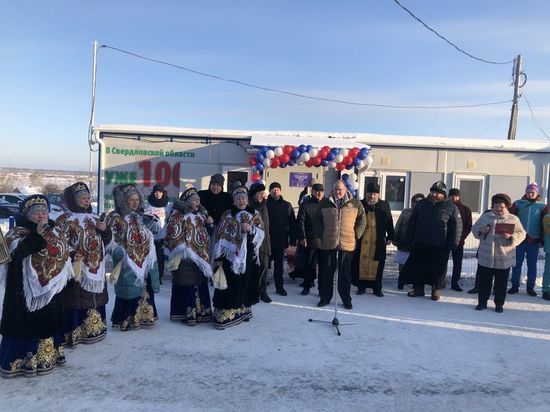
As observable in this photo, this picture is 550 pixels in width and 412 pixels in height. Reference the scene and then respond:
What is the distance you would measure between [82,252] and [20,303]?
684 mm

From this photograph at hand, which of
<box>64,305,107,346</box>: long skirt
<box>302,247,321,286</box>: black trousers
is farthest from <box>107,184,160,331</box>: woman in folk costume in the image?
<box>302,247,321,286</box>: black trousers

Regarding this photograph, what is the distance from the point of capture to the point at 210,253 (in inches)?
199

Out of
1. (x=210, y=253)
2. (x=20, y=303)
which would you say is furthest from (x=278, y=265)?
(x=20, y=303)

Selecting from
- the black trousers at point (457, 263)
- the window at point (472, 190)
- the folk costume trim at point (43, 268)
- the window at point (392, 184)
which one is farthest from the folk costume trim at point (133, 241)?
the window at point (472, 190)

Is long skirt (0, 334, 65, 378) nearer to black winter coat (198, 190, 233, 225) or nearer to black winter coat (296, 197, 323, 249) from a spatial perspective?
black winter coat (198, 190, 233, 225)

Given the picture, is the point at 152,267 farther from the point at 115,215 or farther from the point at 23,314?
the point at 23,314

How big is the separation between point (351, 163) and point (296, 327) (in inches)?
192

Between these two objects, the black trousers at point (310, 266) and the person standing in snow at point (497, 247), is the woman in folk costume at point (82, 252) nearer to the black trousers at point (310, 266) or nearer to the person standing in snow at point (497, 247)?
the black trousers at point (310, 266)

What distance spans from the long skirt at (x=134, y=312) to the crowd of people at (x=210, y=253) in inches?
0.4

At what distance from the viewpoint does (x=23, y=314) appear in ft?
11.3

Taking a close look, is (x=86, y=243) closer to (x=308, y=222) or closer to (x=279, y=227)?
(x=279, y=227)

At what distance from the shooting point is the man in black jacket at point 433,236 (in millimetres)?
6059

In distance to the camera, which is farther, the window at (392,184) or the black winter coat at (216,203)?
the window at (392,184)

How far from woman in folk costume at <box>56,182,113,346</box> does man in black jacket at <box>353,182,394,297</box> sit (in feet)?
12.3
